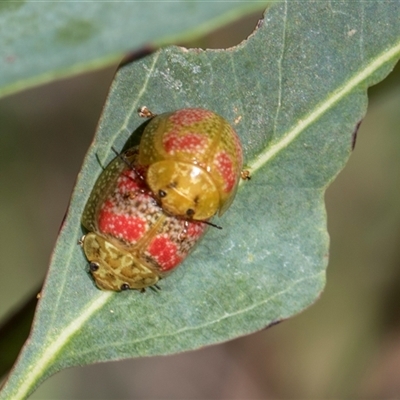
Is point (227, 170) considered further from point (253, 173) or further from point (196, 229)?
point (196, 229)

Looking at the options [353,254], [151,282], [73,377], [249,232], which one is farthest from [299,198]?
[73,377]

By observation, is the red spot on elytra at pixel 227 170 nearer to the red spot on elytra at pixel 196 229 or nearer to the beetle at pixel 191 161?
the beetle at pixel 191 161

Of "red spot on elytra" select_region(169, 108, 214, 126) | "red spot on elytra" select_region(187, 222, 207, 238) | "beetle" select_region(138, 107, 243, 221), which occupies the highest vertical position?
"red spot on elytra" select_region(169, 108, 214, 126)

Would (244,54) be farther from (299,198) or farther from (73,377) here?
(73,377)

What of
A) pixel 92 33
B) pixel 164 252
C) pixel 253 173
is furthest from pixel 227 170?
pixel 92 33

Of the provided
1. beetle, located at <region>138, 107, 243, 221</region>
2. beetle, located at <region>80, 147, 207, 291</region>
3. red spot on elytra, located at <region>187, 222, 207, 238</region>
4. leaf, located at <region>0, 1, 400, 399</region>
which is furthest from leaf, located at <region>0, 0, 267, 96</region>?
red spot on elytra, located at <region>187, 222, 207, 238</region>

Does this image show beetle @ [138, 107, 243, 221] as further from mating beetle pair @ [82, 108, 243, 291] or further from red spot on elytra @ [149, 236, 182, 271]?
red spot on elytra @ [149, 236, 182, 271]
